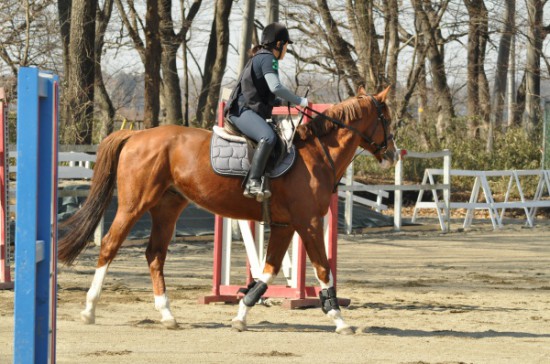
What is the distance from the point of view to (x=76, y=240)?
31.4ft

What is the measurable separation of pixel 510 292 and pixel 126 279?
4357mm

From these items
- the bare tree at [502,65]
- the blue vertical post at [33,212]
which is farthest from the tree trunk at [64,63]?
the blue vertical post at [33,212]

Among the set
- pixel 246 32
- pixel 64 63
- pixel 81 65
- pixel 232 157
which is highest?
pixel 246 32

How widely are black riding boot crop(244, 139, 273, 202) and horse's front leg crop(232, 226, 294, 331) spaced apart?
43 centimetres

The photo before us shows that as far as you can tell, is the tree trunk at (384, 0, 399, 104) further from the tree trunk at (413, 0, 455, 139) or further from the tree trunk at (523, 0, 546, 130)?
the tree trunk at (523, 0, 546, 130)

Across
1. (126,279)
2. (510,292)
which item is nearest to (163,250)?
(126,279)

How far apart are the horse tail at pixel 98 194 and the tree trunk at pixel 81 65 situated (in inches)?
491

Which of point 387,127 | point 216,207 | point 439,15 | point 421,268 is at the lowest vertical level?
Result: point 421,268

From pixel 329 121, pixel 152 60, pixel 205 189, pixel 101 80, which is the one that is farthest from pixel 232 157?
pixel 101 80

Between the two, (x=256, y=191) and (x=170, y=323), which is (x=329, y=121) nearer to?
(x=256, y=191)

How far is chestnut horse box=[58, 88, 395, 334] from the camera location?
9250 millimetres

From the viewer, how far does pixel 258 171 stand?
919 cm

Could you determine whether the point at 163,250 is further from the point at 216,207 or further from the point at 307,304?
the point at 307,304

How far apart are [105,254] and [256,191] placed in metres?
1.40
